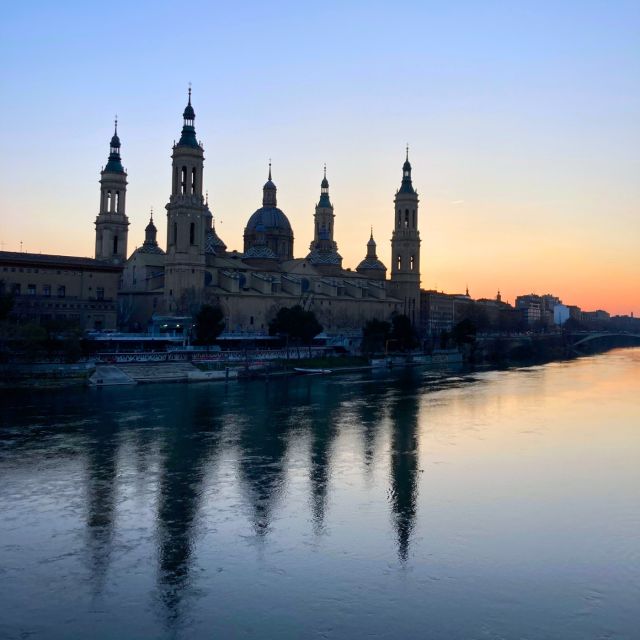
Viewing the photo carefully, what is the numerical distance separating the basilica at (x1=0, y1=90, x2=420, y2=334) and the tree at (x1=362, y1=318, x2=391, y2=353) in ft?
26.8

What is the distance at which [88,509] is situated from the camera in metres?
15.2

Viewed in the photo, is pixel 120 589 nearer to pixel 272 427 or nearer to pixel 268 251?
pixel 272 427

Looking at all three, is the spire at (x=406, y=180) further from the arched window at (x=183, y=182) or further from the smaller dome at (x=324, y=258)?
the arched window at (x=183, y=182)

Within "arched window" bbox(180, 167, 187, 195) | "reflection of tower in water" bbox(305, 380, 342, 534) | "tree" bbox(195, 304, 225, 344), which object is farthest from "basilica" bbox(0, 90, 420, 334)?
"reflection of tower in water" bbox(305, 380, 342, 534)

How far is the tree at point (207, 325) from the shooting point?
46.1m

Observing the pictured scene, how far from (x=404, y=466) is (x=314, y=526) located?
6191 millimetres

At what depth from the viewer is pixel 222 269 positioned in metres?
58.4

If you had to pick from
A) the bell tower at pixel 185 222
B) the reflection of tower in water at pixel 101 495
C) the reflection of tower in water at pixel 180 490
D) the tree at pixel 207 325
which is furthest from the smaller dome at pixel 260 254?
the reflection of tower in water at pixel 101 495

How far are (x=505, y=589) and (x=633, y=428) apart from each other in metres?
18.8

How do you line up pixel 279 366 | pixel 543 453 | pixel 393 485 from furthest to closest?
pixel 279 366 → pixel 543 453 → pixel 393 485

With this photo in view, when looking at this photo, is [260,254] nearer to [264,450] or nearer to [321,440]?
[321,440]

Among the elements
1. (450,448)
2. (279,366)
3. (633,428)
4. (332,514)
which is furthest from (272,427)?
(279,366)

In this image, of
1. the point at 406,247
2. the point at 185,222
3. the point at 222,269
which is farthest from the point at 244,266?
the point at 406,247

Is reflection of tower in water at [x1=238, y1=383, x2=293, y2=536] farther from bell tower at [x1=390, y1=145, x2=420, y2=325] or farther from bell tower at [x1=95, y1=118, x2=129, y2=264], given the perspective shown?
bell tower at [x1=390, y1=145, x2=420, y2=325]
